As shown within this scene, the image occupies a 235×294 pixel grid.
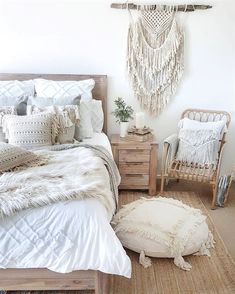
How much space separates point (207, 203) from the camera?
3211 millimetres

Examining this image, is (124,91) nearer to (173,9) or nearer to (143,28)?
(143,28)

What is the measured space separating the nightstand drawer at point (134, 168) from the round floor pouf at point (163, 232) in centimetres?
69

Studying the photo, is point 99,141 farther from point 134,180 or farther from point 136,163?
point 134,180

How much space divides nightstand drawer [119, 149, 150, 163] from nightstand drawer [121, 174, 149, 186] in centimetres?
17

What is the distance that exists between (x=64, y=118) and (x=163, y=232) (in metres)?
1.25

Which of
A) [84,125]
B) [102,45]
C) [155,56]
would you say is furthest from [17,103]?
[155,56]

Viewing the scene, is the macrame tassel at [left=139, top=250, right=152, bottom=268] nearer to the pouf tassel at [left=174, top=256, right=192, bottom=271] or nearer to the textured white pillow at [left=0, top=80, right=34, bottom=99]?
the pouf tassel at [left=174, top=256, right=192, bottom=271]

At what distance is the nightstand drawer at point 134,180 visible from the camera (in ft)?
10.8

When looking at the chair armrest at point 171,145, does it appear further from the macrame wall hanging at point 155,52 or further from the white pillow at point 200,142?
the macrame wall hanging at point 155,52

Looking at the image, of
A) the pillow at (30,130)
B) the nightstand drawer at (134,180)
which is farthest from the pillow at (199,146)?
the pillow at (30,130)

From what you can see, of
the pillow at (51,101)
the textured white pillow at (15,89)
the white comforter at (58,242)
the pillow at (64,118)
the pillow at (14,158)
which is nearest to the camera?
the white comforter at (58,242)

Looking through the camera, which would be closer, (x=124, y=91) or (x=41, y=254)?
(x=41, y=254)

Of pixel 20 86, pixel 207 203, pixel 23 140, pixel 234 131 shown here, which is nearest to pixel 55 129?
pixel 23 140

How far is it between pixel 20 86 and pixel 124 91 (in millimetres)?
1098
